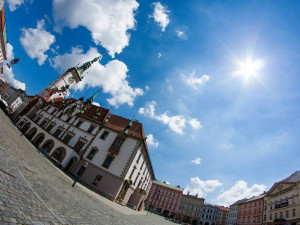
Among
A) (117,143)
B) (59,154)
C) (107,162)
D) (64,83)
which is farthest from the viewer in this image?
(64,83)

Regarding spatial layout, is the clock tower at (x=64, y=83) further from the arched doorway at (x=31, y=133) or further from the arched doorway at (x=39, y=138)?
the arched doorway at (x=39, y=138)

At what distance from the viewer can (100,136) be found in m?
28.9

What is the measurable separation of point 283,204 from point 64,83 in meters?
66.0

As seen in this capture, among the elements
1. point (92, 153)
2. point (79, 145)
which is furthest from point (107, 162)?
point (79, 145)

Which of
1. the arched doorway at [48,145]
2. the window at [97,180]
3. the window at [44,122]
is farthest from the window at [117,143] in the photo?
the window at [44,122]

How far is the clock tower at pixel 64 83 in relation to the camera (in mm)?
44750

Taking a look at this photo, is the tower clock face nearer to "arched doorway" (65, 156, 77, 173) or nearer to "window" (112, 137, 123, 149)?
"arched doorway" (65, 156, 77, 173)

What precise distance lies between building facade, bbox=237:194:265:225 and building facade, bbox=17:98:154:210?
1452 inches

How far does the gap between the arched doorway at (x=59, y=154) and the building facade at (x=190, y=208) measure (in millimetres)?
68954

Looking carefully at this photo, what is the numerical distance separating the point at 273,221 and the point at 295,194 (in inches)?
354

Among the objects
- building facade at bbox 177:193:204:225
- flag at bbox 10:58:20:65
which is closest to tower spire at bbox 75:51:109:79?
flag at bbox 10:58:20:65

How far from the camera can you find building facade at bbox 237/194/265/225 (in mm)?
44053

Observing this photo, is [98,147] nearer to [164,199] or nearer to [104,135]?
[104,135]

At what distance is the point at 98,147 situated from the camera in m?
27.8
